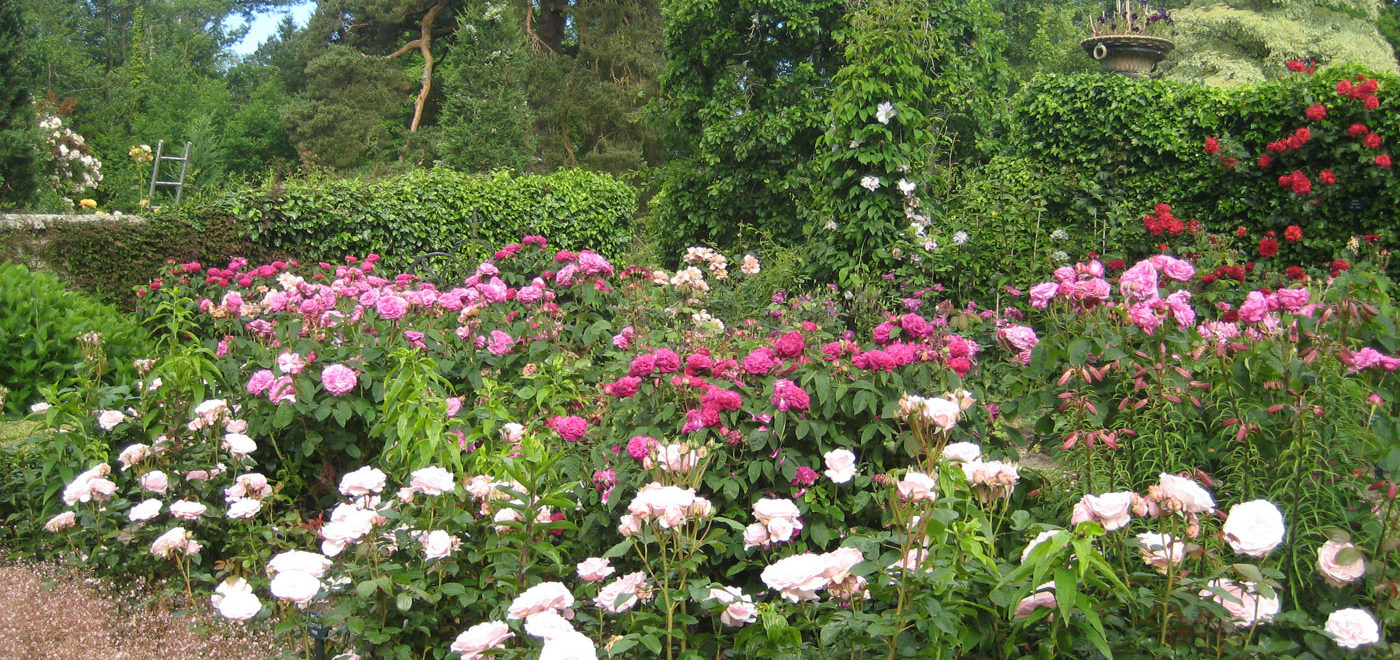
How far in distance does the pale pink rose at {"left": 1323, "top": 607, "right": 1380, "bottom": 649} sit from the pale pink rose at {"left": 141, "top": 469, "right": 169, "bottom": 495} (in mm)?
2841

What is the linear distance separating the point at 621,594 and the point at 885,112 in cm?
515

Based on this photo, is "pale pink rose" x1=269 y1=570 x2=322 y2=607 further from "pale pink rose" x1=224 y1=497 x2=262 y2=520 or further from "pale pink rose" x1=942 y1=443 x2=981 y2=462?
"pale pink rose" x1=942 y1=443 x2=981 y2=462

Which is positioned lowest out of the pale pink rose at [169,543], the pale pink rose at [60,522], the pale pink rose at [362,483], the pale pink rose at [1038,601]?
the pale pink rose at [60,522]

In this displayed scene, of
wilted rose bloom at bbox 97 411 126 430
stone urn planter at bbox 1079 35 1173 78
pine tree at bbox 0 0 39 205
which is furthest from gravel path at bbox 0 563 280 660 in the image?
pine tree at bbox 0 0 39 205

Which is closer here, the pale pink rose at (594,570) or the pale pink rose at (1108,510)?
the pale pink rose at (1108,510)

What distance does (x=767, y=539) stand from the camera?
75.4 inches

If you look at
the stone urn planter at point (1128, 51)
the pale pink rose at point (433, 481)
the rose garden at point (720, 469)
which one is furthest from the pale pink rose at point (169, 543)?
the stone urn planter at point (1128, 51)

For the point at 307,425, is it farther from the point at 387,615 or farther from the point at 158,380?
the point at 387,615

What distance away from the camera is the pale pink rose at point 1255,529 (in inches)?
59.4

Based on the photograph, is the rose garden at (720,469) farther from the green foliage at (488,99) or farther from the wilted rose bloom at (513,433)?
the green foliage at (488,99)

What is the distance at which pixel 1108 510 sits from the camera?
61.6 inches

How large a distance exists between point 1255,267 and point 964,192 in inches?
77.9

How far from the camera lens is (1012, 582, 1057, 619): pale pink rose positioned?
1598 mm

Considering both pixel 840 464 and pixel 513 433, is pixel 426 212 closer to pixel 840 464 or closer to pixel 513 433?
pixel 513 433
